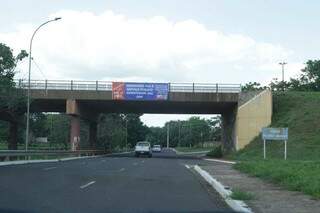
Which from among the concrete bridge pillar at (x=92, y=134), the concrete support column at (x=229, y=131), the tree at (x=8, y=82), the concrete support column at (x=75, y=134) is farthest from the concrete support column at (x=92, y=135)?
the tree at (x=8, y=82)

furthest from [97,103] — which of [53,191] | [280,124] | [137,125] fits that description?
[137,125]

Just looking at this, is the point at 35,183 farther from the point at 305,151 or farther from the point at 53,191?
the point at 305,151

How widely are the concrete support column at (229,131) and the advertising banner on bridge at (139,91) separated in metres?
8.16

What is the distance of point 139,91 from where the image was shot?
193ft

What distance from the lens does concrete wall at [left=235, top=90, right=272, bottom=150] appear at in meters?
57.9

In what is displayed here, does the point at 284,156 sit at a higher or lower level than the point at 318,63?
lower

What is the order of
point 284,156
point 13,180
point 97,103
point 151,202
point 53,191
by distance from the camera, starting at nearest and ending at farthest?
point 151,202, point 53,191, point 13,180, point 284,156, point 97,103

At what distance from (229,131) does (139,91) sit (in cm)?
1215

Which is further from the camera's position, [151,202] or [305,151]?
[305,151]

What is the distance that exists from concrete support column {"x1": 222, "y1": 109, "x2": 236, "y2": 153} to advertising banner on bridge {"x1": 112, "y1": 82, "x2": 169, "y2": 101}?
816 cm

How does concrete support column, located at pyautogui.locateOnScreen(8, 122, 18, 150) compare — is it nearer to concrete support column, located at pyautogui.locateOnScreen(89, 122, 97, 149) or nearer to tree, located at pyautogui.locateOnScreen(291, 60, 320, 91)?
concrete support column, located at pyautogui.locateOnScreen(89, 122, 97, 149)

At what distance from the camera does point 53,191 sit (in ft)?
55.1

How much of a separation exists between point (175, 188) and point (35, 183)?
460 centimetres

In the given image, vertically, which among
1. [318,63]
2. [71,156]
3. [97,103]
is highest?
[318,63]
